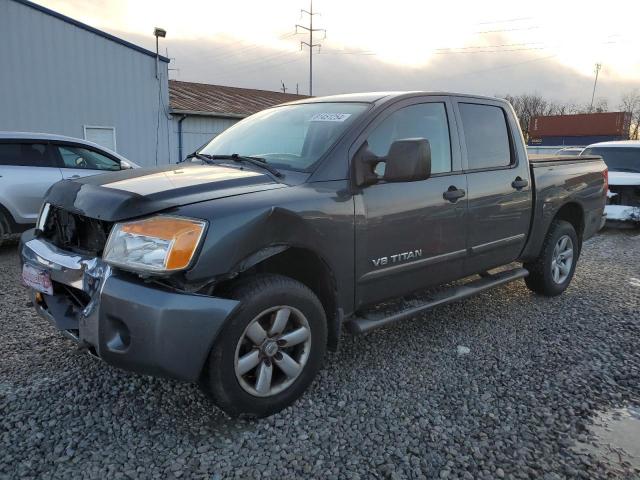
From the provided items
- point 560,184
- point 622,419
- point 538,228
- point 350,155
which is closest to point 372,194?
point 350,155

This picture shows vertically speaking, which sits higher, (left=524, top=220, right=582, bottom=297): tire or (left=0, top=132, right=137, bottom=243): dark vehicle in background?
(left=0, top=132, right=137, bottom=243): dark vehicle in background

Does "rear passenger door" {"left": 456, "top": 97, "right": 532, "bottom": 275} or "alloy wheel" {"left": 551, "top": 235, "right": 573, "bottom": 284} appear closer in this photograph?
"rear passenger door" {"left": 456, "top": 97, "right": 532, "bottom": 275}

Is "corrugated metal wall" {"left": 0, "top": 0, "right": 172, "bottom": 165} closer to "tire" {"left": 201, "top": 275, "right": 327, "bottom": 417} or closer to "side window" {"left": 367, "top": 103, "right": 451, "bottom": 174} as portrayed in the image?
"side window" {"left": 367, "top": 103, "right": 451, "bottom": 174}

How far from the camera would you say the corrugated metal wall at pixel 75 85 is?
40.5 feet

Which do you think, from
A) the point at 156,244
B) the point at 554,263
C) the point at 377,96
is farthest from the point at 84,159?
the point at 554,263

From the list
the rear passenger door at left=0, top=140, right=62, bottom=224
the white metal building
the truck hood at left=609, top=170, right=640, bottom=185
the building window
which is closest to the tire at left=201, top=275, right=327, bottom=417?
the rear passenger door at left=0, top=140, right=62, bottom=224

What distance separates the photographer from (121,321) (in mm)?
2348

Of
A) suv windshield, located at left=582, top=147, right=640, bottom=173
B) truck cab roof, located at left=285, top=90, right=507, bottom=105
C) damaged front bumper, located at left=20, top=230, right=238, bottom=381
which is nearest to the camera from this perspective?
damaged front bumper, located at left=20, top=230, right=238, bottom=381

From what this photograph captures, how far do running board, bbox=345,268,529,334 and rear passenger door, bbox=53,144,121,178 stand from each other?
5240mm

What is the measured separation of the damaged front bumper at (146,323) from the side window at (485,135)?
2434 millimetres

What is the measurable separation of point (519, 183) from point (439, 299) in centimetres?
134

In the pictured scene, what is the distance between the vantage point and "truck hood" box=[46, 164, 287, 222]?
2475 millimetres

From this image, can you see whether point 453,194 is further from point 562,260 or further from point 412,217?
point 562,260

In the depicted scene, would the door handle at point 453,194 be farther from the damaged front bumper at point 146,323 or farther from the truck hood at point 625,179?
the truck hood at point 625,179
